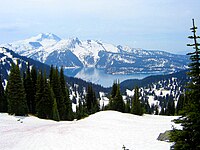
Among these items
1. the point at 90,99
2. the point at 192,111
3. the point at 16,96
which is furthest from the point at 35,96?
the point at 192,111

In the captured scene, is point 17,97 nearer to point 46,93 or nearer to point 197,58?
point 46,93

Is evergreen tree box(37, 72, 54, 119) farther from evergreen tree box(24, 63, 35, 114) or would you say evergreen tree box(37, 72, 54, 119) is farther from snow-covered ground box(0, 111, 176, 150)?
snow-covered ground box(0, 111, 176, 150)

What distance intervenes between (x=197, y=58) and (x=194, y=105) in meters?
1.77

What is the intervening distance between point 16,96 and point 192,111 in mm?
41571

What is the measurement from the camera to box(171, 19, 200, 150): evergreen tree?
10.5m

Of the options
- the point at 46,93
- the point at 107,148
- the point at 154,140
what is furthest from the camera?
the point at 46,93

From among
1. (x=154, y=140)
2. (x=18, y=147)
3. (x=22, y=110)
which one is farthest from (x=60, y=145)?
(x=22, y=110)

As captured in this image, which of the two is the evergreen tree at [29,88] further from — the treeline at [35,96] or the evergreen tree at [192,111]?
the evergreen tree at [192,111]

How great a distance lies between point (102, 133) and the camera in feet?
85.8

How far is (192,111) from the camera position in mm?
10484

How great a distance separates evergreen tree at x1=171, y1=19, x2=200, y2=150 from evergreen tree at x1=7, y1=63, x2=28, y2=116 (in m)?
39.8

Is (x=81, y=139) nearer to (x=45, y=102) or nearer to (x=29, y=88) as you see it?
(x=45, y=102)

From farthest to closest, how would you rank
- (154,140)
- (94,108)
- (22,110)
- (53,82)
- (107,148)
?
1. (94,108)
2. (53,82)
3. (22,110)
4. (154,140)
5. (107,148)

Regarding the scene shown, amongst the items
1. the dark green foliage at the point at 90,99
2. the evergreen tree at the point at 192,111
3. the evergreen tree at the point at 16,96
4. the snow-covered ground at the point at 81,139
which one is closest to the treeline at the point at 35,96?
the evergreen tree at the point at 16,96
